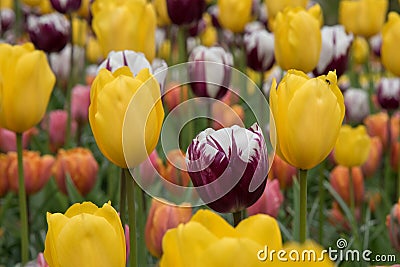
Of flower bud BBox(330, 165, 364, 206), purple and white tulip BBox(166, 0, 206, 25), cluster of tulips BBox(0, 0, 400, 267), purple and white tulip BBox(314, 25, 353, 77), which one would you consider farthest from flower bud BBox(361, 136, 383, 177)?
purple and white tulip BBox(166, 0, 206, 25)

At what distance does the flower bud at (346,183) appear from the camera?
1638mm

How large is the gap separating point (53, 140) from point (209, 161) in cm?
133

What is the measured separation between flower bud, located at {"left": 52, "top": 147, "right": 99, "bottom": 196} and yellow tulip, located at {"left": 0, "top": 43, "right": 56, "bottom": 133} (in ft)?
1.40

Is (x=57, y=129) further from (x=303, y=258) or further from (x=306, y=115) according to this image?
(x=303, y=258)

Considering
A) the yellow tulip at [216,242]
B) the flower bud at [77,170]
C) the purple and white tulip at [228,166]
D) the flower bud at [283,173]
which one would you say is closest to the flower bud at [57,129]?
the flower bud at [77,170]

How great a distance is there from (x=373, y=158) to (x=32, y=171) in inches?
31.2

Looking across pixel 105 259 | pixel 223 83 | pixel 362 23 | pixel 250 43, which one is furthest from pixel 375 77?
pixel 105 259

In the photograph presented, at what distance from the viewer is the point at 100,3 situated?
1449 millimetres

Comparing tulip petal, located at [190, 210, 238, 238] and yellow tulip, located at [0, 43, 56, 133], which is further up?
tulip petal, located at [190, 210, 238, 238]

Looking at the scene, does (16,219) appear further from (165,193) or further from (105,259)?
(105,259)

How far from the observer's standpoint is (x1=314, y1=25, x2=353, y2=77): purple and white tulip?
4.64 ft

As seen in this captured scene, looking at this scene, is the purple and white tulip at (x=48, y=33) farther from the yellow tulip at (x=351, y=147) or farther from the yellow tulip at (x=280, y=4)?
the yellow tulip at (x=351, y=147)

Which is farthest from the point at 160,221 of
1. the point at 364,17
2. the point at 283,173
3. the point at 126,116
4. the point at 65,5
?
the point at 364,17

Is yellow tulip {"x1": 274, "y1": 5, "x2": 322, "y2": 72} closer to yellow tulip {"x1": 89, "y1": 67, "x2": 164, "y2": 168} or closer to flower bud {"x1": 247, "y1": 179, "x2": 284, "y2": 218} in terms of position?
flower bud {"x1": 247, "y1": 179, "x2": 284, "y2": 218}
